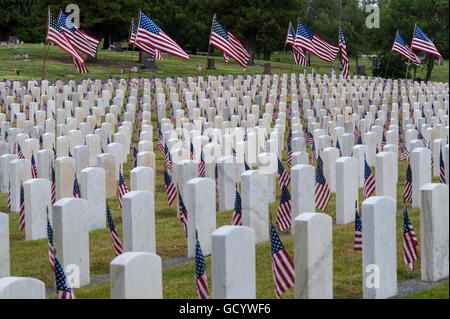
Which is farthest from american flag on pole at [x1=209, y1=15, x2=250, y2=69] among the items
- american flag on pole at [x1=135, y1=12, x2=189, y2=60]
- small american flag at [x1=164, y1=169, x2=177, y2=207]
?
small american flag at [x1=164, y1=169, x2=177, y2=207]

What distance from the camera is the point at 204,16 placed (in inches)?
2061

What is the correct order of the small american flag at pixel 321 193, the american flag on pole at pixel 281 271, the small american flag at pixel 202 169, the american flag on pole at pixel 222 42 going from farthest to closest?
the american flag on pole at pixel 222 42 → the small american flag at pixel 202 169 → the small american flag at pixel 321 193 → the american flag on pole at pixel 281 271

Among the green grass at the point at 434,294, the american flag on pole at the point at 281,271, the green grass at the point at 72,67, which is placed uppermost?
the green grass at the point at 72,67

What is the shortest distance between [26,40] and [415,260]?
56.4 meters

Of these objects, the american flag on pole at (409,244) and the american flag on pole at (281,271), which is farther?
the american flag on pole at (409,244)

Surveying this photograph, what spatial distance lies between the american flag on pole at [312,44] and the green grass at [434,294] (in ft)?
55.1

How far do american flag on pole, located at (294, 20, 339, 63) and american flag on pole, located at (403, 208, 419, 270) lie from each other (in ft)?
53.0

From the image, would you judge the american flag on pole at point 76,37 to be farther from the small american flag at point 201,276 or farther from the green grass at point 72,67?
the small american flag at point 201,276

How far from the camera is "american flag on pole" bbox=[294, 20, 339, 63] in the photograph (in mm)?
24266

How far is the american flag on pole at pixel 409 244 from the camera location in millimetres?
8505

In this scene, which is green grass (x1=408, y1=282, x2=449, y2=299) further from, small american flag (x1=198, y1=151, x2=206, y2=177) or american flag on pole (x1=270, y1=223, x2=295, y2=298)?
small american flag (x1=198, y1=151, x2=206, y2=177)

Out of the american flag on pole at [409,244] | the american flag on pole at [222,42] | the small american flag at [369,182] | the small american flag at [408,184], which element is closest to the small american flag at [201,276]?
the american flag on pole at [409,244]

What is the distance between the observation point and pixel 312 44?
25.0m

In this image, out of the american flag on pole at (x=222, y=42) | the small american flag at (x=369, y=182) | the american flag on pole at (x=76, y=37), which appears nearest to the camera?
the small american flag at (x=369, y=182)
